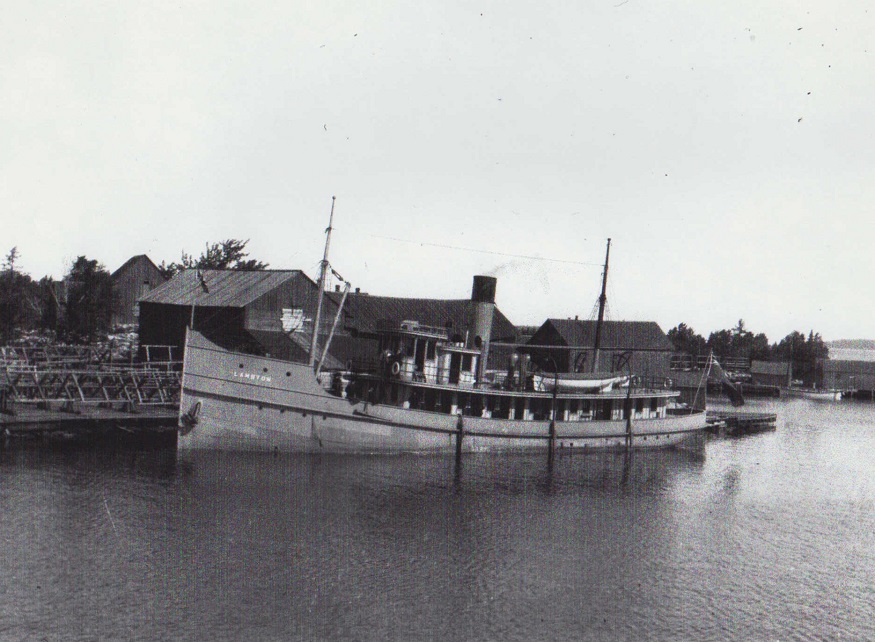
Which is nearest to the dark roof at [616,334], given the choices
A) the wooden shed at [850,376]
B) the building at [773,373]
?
the building at [773,373]

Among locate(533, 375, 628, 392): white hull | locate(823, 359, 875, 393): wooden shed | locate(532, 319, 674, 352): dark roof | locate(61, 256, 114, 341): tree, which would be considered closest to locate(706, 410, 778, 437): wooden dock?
locate(532, 319, 674, 352): dark roof

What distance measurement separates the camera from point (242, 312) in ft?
131

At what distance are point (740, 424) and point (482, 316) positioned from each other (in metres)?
27.4

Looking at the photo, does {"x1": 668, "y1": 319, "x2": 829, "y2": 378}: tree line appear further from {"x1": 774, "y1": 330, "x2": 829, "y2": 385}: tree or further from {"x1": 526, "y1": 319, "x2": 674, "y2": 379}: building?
{"x1": 526, "y1": 319, "x2": 674, "y2": 379}: building

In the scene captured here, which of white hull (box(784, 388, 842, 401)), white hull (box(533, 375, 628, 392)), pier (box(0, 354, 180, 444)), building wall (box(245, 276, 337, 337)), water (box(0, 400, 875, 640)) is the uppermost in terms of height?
building wall (box(245, 276, 337, 337))

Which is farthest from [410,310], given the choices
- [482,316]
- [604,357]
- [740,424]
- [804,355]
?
[804,355]

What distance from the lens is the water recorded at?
14.8 m

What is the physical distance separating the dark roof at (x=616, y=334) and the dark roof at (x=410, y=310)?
6.14 metres

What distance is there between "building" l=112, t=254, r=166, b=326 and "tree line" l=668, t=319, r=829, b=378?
234 ft

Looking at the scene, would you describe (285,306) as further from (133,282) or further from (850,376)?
(850,376)

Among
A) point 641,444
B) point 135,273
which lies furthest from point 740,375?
point 135,273

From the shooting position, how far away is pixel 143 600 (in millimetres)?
14914

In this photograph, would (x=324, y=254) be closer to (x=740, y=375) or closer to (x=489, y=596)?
(x=489, y=596)

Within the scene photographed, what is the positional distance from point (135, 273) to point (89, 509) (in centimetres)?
4266
